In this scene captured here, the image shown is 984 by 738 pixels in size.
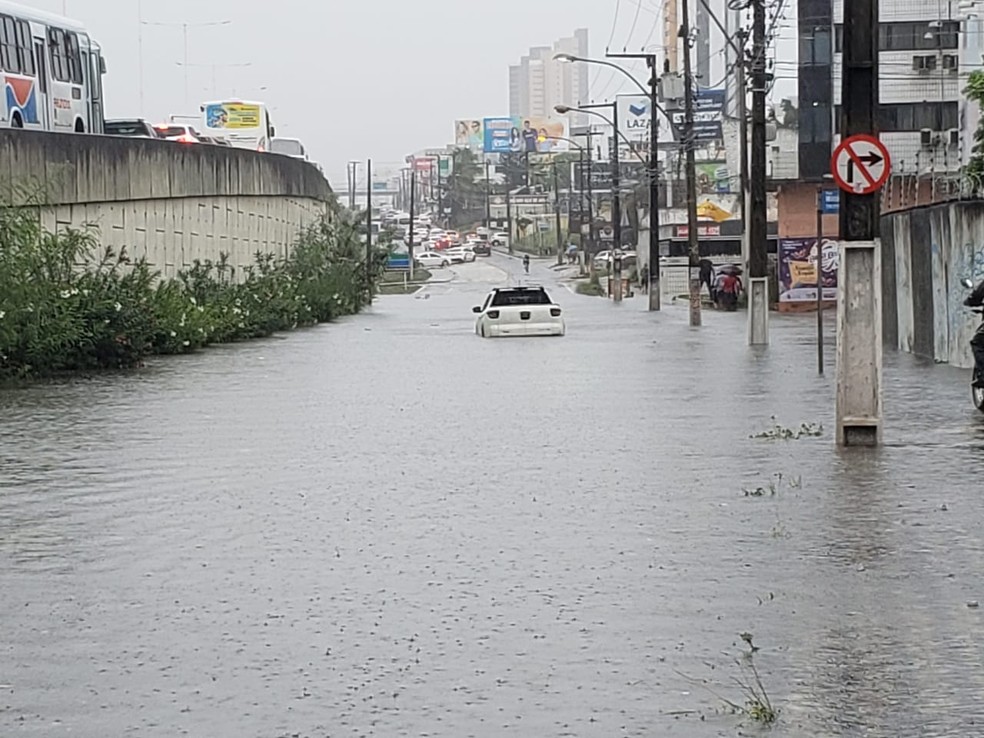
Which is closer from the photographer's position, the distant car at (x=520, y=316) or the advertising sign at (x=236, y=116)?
the distant car at (x=520, y=316)

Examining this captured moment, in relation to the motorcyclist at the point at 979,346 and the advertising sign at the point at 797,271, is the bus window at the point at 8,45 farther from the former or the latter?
the advertising sign at the point at 797,271

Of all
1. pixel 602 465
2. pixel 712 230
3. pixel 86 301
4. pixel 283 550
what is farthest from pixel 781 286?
pixel 283 550

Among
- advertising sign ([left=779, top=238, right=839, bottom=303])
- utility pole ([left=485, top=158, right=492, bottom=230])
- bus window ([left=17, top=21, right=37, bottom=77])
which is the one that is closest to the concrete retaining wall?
bus window ([left=17, top=21, right=37, bottom=77])

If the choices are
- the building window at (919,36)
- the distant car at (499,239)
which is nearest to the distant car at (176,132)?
the building window at (919,36)

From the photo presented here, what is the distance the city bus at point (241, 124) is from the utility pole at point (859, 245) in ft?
173

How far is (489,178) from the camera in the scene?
648ft

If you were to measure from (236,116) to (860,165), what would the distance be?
55.3 metres

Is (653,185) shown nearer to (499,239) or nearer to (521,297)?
(521,297)

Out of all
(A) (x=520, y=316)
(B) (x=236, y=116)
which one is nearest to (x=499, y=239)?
(B) (x=236, y=116)

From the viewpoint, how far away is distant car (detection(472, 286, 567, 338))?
41.0 metres

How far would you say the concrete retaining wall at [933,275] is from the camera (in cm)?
2628

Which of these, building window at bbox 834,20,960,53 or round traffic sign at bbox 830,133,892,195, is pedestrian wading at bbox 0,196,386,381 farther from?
building window at bbox 834,20,960,53

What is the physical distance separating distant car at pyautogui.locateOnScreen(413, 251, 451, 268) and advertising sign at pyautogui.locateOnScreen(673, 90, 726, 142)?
40.0m

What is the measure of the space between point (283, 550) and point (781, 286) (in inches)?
1846
